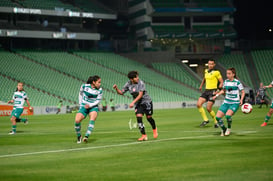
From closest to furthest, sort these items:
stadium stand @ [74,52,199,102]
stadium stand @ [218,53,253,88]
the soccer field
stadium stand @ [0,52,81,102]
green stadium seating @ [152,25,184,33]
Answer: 1. the soccer field
2. stadium stand @ [0,52,81,102]
3. stadium stand @ [74,52,199,102]
4. stadium stand @ [218,53,253,88]
5. green stadium seating @ [152,25,184,33]

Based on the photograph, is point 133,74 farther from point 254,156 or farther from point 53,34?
point 53,34

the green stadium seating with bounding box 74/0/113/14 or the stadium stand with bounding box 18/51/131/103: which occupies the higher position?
the green stadium seating with bounding box 74/0/113/14

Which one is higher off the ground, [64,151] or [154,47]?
[154,47]

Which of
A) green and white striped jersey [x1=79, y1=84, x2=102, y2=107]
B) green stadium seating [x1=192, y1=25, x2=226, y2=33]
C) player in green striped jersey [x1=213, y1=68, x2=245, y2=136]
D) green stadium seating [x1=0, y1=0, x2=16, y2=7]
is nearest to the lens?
green and white striped jersey [x1=79, y1=84, x2=102, y2=107]

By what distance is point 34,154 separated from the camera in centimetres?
1389

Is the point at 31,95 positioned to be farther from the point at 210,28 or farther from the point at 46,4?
the point at 210,28

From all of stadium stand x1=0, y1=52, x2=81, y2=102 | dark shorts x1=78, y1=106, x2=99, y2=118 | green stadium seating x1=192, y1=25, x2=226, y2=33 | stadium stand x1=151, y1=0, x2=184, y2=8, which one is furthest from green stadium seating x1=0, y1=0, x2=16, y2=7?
dark shorts x1=78, y1=106, x2=99, y2=118

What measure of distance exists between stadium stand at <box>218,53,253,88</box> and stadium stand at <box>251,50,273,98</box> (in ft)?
6.07

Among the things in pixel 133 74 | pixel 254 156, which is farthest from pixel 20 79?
pixel 254 156

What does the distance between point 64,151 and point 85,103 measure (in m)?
3.22

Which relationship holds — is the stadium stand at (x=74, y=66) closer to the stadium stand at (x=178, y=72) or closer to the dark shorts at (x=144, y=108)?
the stadium stand at (x=178, y=72)

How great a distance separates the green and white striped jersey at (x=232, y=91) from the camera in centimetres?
1828

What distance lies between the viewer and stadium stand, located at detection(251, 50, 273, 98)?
244 ft

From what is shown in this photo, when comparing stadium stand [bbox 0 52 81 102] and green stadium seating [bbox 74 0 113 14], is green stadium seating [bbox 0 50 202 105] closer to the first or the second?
stadium stand [bbox 0 52 81 102]
